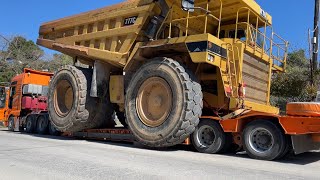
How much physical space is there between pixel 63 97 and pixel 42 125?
2.97 m

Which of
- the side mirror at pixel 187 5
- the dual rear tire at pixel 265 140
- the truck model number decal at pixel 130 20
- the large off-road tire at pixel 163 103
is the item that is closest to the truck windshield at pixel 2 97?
the truck model number decal at pixel 130 20

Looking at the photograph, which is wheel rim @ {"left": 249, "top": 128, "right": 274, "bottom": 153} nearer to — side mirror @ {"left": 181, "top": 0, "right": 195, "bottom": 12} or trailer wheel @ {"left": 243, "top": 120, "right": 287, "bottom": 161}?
trailer wheel @ {"left": 243, "top": 120, "right": 287, "bottom": 161}

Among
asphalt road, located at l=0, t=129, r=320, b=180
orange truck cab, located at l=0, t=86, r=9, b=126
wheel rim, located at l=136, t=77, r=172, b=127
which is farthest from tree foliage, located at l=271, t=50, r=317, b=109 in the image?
orange truck cab, located at l=0, t=86, r=9, b=126

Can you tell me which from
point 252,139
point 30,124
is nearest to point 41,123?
point 30,124

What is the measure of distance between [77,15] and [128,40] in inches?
111

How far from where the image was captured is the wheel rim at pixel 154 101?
30.4ft

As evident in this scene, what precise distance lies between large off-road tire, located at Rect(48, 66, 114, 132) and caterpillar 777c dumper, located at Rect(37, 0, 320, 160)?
1.2 inches

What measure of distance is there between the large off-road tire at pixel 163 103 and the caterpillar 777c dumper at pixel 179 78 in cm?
2

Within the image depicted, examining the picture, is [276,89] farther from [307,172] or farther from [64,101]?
[307,172]

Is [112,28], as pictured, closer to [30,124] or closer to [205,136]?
[205,136]

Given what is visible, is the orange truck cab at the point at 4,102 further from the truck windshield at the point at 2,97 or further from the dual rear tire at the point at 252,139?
the dual rear tire at the point at 252,139

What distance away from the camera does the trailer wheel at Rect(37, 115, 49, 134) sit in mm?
14284

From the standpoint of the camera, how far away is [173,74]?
29.8 feet

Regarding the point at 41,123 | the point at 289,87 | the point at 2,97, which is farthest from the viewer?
the point at 2,97
